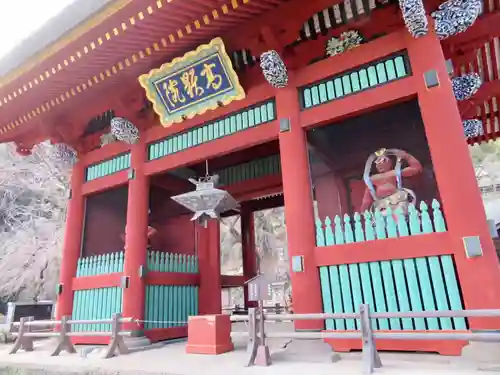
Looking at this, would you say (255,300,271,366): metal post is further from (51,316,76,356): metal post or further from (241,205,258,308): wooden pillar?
(241,205,258,308): wooden pillar

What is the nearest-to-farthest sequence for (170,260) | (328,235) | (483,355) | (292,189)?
(483,355) → (328,235) → (292,189) → (170,260)

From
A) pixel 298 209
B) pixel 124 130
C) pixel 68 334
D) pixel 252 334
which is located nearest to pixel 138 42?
pixel 124 130

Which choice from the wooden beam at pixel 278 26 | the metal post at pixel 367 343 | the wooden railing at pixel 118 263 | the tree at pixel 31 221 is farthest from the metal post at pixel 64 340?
the tree at pixel 31 221

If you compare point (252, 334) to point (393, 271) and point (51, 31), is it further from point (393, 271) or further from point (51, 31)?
point (51, 31)

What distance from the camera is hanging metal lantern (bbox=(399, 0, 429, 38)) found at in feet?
14.0

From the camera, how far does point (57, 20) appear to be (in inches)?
226

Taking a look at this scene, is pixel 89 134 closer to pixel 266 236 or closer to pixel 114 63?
pixel 114 63

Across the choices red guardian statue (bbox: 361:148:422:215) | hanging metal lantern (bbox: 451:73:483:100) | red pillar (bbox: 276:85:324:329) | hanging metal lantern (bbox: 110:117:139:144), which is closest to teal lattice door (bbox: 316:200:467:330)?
red pillar (bbox: 276:85:324:329)

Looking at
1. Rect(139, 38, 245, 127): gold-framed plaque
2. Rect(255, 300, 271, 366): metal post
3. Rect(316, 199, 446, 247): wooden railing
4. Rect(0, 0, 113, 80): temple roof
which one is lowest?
Rect(255, 300, 271, 366): metal post

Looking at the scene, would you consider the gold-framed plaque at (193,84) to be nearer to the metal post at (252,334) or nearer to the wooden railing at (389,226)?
the wooden railing at (389,226)

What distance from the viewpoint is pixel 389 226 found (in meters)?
4.32

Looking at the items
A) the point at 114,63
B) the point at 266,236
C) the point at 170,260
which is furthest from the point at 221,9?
the point at 266,236

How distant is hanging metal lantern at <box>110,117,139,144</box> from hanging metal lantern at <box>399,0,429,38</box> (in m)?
5.19

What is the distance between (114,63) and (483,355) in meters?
6.58
